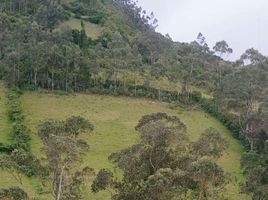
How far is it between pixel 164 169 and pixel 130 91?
1946 inches

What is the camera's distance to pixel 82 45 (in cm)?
10662

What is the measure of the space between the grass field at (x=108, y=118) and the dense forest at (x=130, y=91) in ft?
5.61

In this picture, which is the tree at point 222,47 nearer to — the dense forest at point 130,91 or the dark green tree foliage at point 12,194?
the dense forest at point 130,91

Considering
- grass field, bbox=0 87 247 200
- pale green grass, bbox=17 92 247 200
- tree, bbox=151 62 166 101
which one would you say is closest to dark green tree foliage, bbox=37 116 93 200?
grass field, bbox=0 87 247 200

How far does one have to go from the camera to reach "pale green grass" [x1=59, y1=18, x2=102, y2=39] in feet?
390

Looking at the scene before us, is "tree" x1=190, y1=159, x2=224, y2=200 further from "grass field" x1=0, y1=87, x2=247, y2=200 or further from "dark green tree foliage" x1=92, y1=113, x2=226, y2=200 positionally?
"grass field" x1=0, y1=87, x2=247, y2=200

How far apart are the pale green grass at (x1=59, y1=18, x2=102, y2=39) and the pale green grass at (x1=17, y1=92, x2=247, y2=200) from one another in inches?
1560

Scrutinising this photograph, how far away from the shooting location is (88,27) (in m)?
124

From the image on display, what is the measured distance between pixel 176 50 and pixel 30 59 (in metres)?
39.1

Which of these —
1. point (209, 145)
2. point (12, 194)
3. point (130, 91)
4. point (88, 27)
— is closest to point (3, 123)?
point (130, 91)

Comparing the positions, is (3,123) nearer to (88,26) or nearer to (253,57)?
(253,57)

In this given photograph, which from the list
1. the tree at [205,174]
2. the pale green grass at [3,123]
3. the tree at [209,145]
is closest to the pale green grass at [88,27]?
the pale green grass at [3,123]

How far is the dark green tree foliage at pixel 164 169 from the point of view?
3582 centimetres

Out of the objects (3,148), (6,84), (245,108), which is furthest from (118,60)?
(3,148)
